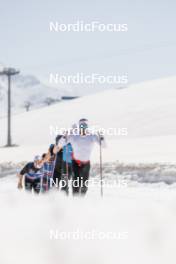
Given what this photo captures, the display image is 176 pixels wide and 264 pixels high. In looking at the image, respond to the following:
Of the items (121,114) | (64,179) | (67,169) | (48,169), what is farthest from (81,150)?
(121,114)

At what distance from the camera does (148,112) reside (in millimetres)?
59594

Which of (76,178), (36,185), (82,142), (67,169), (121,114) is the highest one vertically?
(121,114)

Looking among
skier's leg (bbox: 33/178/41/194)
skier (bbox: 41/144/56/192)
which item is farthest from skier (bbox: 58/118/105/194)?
skier's leg (bbox: 33/178/41/194)

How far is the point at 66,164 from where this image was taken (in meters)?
9.88

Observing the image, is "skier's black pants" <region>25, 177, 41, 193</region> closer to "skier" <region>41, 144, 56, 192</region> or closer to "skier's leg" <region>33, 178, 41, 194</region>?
"skier's leg" <region>33, 178, 41, 194</region>

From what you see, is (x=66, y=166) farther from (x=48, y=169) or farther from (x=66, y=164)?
(x=48, y=169)

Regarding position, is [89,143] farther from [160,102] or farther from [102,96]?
[102,96]

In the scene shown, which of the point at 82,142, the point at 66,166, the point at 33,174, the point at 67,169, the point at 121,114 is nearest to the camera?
the point at 82,142

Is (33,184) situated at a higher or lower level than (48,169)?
lower

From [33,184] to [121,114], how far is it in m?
52.8

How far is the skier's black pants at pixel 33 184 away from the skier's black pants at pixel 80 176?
2.87ft

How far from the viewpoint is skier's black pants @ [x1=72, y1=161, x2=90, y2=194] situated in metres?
9.69

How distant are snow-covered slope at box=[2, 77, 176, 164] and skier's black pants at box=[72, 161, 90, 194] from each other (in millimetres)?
38391

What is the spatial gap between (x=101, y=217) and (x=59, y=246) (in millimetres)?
1853
